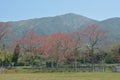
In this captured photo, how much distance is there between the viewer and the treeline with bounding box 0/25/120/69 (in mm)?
74525

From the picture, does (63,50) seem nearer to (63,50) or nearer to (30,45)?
(63,50)

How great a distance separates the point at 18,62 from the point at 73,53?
18302mm

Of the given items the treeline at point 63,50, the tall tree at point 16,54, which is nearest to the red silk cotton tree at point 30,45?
the treeline at point 63,50

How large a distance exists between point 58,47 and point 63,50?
1.42m

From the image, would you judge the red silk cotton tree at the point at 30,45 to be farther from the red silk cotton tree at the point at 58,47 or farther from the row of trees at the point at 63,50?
the red silk cotton tree at the point at 58,47

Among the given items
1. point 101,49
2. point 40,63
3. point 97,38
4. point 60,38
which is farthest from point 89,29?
point 40,63

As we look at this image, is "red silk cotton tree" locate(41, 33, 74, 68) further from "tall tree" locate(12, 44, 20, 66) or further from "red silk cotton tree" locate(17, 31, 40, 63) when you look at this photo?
"tall tree" locate(12, 44, 20, 66)

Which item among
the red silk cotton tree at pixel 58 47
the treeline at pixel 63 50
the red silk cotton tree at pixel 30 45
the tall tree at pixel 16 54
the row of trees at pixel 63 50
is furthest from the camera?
the tall tree at pixel 16 54

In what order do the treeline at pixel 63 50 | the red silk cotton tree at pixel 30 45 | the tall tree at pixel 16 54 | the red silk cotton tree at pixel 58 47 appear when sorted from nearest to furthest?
1. the treeline at pixel 63 50
2. the red silk cotton tree at pixel 58 47
3. the red silk cotton tree at pixel 30 45
4. the tall tree at pixel 16 54

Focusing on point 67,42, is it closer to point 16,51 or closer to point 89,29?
point 89,29

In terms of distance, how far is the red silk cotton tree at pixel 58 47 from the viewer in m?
75.3

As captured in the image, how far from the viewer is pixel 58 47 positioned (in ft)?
251

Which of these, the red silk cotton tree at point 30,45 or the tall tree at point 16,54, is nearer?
the red silk cotton tree at point 30,45

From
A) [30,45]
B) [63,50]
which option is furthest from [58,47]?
[30,45]
